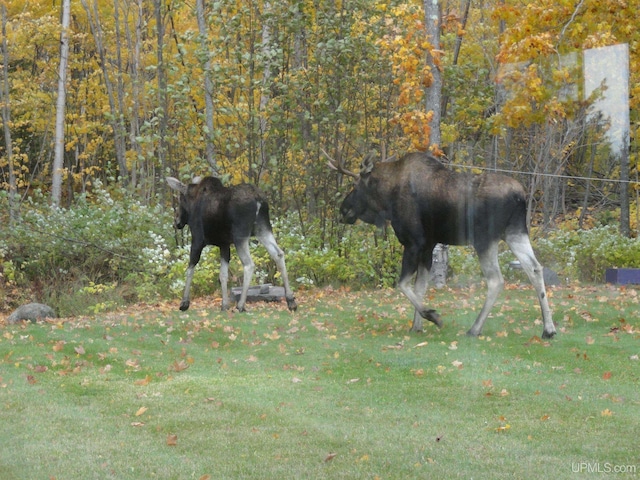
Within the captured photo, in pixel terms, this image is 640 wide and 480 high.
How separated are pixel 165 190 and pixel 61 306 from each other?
5.75 metres

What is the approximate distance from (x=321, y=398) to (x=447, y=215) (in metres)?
3.77

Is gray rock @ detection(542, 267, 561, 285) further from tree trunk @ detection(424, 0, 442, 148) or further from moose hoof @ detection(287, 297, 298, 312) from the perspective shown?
moose hoof @ detection(287, 297, 298, 312)

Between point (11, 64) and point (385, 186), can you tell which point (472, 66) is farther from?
point (11, 64)

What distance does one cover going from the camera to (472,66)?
21.9 m

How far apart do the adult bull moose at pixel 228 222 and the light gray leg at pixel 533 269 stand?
4163 mm

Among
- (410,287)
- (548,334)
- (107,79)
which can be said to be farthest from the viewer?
(107,79)

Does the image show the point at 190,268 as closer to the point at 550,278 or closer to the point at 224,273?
the point at 224,273

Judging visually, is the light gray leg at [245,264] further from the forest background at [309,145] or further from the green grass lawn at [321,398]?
the forest background at [309,145]

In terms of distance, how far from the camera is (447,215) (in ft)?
38.0

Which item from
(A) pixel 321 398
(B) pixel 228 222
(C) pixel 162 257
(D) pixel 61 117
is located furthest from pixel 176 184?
(D) pixel 61 117

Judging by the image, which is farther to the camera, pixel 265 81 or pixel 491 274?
pixel 265 81

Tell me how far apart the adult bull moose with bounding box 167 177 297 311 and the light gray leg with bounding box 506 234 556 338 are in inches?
164

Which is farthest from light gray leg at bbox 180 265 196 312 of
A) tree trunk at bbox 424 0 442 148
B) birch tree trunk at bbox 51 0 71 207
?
birch tree trunk at bbox 51 0 71 207

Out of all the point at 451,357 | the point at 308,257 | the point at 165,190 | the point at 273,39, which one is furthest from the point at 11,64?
the point at 451,357
